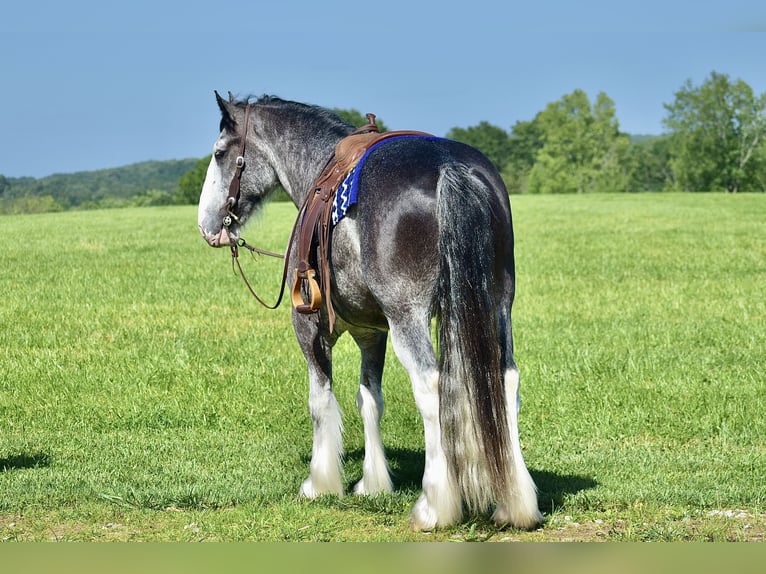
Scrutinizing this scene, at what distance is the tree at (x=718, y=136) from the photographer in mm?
107000

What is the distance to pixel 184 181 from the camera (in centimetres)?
9156

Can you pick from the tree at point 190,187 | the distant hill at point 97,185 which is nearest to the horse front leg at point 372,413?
the distant hill at point 97,185

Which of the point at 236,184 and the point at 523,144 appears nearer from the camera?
the point at 236,184

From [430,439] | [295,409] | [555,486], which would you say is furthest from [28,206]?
[430,439]

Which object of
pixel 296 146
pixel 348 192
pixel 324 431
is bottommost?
pixel 324 431

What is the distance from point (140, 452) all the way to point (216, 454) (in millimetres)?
711

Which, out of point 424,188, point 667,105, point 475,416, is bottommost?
point 475,416

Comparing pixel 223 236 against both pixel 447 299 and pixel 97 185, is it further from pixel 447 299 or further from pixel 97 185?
pixel 97 185

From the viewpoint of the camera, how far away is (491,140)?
144125 millimetres

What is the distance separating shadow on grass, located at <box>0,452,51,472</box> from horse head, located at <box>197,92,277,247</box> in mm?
2574

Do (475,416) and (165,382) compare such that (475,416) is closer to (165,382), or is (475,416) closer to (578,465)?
(578,465)

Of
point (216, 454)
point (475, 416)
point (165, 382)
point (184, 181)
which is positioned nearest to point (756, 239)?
point (165, 382)

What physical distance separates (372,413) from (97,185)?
520 feet

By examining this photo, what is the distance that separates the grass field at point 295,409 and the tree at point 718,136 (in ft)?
286
